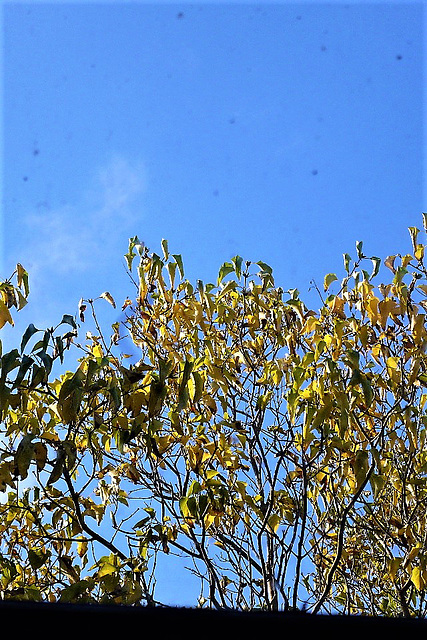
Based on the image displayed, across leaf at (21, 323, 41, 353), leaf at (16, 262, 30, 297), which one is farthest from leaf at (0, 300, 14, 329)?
leaf at (21, 323, 41, 353)

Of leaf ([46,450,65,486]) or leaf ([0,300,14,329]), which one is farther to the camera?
leaf ([0,300,14,329])

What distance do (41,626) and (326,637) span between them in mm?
300

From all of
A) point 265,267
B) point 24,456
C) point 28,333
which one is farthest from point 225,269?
point 24,456

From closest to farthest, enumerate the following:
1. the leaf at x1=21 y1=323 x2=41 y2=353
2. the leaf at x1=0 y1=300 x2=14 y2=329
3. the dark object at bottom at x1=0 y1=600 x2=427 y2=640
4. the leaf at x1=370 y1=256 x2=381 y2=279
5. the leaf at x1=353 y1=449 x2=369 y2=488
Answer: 1. the dark object at bottom at x1=0 y1=600 x2=427 y2=640
2. the leaf at x1=21 y1=323 x2=41 y2=353
3. the leaf at x1=353 y1=449 x2=369 y2=488
4. the leaf at x1=0 y1=300 x2=14 y2=329
5. the leaf at x1=370 y1=256 x2=381 y2=279

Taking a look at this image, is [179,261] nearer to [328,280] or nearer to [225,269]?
[225,269]

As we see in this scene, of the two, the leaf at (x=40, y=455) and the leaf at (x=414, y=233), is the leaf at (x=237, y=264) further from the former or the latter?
the leaf at (x=40, y=455)

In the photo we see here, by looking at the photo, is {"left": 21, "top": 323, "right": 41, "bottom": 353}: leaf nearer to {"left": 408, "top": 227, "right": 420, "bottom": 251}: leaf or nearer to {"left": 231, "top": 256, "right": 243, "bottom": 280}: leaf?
{"left": 231, "top": 256, "right": 243, "bottom": 280}: leaf

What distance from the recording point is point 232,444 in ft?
7.00

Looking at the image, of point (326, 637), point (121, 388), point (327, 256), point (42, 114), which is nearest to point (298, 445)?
point (121, 388)

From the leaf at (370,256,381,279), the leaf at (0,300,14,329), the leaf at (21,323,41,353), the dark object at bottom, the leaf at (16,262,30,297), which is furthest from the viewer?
the leaf at (370,256,381,279)

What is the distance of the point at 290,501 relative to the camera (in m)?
2.11

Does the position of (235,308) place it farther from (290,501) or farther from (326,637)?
(326,637)

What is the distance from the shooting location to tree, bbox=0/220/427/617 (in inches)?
68.9

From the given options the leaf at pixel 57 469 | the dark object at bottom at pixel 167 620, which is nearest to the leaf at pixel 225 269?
the leaf at pixel 57 469
